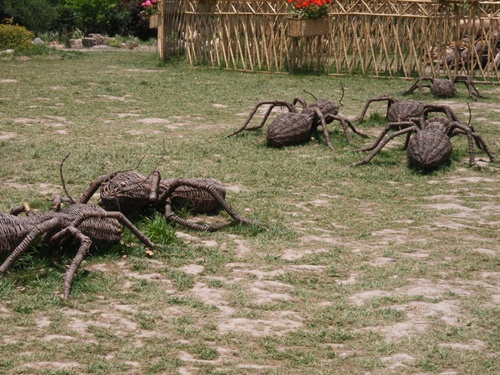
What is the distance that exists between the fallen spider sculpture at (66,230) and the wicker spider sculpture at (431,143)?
4.25 metres

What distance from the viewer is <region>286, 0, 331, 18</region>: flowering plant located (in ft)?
59.6

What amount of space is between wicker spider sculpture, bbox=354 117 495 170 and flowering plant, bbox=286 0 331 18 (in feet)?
28.0

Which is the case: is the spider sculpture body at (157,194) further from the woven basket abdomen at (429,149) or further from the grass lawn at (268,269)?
the woven basket abdomen at (429,149)

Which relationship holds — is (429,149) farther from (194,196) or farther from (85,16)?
(85,16)

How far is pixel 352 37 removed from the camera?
63.0 feet

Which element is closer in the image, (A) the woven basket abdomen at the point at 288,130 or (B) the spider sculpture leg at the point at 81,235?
(B) the spider sculpture leg at the point at 81,235

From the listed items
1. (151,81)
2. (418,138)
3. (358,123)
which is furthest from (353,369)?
(151,81)

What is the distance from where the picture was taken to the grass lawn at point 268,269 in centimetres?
471

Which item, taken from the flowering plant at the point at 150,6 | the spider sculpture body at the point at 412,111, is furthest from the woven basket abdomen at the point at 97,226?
the flowering plant at the point at 150,6

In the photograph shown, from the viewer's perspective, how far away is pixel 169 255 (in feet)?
20.8

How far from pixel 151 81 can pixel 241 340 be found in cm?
1300

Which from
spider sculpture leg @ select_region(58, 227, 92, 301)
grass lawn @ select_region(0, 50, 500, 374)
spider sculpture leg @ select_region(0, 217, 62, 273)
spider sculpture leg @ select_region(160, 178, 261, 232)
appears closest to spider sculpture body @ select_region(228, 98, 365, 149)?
grass lawn @ select_region(0, 50, 500, 374)

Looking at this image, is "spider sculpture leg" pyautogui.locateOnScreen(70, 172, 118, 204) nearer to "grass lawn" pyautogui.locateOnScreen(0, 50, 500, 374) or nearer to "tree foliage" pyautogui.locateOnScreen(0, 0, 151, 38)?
"grass lawn" pyautogui.locateOnScreen(0, 50, 500, 374)

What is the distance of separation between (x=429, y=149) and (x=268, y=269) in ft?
12.8
